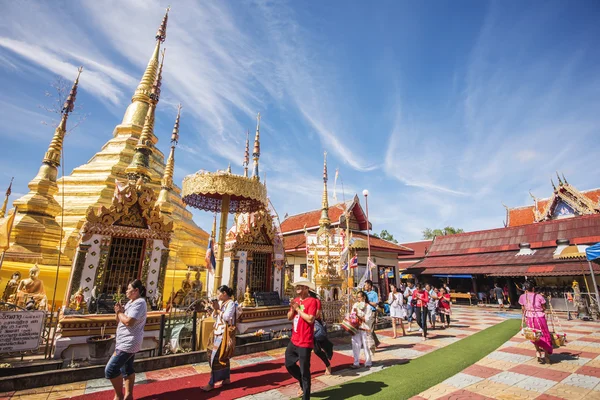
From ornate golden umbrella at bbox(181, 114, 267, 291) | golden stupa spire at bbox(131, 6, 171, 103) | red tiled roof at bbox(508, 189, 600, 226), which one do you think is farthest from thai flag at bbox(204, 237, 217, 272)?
red tiled roof at bbox(508, 189, 600, 226)

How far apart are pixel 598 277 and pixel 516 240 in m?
5.81

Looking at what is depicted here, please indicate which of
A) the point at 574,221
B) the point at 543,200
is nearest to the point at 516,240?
the point at 574,221

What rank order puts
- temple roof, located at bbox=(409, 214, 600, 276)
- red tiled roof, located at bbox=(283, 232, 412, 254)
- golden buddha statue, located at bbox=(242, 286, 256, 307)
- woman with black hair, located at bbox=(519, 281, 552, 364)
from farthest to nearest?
red tiled roof, located at bbox=(283, 232, 412, 254), temple roof, located at bbox=(409, 214, 600, 276), golden buddha statue, located at bbox=(242, 286, 256, 307), woman with black hair, located at bbox=(519, 281, 552, 364)

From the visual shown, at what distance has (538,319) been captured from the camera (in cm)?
657

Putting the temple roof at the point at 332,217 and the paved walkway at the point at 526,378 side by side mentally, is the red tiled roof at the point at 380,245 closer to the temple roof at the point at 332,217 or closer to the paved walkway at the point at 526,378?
the temple roof at the point at 332,217

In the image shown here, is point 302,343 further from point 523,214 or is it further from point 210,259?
point 523,214

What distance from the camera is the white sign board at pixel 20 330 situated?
5.55 m

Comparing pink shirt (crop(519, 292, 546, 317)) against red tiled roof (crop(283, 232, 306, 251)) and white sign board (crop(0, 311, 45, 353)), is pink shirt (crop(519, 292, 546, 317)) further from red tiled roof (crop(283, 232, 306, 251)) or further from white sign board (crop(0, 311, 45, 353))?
red tiled roof (crop(283, 232, 306, 251))

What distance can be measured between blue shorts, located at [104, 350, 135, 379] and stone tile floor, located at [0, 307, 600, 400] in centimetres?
150

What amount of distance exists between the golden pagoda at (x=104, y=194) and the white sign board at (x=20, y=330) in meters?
2.38

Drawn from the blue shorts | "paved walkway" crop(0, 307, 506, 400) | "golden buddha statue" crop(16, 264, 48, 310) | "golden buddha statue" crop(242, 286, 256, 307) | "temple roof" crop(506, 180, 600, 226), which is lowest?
"paved walkway" crop(0, 307, 506, 400)

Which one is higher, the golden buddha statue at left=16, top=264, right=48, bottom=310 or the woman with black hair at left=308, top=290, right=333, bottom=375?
the golden buddha statue at left=16, top=264, right=48, bottom=310

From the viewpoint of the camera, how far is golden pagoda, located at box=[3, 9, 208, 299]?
1194 centimetres

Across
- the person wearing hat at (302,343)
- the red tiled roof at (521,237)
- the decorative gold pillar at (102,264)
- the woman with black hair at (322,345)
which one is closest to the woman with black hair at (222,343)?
the person wearing hat at (302,343)
